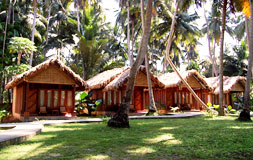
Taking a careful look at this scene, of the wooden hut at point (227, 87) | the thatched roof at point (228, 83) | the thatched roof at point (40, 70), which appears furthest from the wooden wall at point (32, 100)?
the thatched roof at point (228, 83)

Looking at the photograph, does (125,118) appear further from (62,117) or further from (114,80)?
(114,80)

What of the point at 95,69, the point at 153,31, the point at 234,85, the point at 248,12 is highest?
the point at 153,31

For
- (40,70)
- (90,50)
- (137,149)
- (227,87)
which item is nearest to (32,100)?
(40,70)

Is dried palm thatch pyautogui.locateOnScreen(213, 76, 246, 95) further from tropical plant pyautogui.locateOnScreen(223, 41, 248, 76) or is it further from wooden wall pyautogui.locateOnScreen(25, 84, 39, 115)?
wooden wall pyautogui.locateOnScreen(25, 84, 39, 115)

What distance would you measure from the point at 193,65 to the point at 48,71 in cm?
1922

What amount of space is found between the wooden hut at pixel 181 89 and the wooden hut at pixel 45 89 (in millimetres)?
7560

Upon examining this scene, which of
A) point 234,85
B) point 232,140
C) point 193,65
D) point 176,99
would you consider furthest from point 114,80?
point 193,65

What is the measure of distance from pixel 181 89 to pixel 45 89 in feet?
34.1

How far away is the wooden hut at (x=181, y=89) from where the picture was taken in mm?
18375

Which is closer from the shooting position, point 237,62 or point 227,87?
point 227,87

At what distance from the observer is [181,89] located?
18.8m

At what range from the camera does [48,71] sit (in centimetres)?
1259

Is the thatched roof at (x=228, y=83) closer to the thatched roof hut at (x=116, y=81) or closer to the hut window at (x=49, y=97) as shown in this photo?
the thatched roof hut at (x=116, y=81)

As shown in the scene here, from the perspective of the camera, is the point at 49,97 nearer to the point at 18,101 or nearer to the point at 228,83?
the point at 18,101
